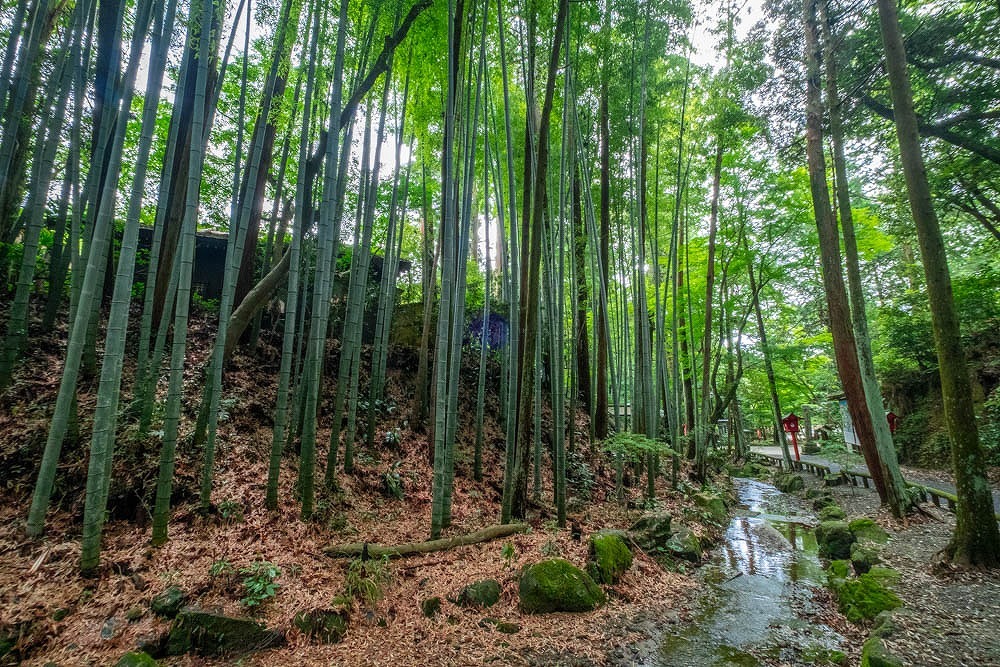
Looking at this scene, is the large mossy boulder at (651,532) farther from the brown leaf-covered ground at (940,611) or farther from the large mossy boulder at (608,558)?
the brown leaf-covered ground at (940,611)

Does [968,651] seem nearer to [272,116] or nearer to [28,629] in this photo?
[28,629]

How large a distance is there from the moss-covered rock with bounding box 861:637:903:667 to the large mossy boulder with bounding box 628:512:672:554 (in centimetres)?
189

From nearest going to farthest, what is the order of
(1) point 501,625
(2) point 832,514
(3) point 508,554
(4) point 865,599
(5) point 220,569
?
(5) point 220,569 → (1) point 501,625 → (4) point 865,599 → (3) point 508,554 → (2) point 832,514

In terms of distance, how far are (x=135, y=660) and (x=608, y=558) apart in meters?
2.91

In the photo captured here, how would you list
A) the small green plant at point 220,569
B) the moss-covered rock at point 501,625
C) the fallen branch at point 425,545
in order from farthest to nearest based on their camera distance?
the fallen branch at point 425,545 → the moss-covered rock at point 501,625 → the small green plant at point 220,569

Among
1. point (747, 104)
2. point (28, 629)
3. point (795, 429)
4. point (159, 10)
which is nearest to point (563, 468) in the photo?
point (28, 629)

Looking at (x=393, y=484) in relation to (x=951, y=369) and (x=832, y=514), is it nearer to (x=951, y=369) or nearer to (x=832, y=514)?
(x=951, y=369)

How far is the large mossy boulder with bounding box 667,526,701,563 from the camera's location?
391cm

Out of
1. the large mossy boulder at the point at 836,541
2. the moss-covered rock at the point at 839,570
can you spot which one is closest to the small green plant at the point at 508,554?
the moss-covered rock at the point at 839,570

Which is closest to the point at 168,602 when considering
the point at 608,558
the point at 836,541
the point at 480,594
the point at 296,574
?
the point at 296,574

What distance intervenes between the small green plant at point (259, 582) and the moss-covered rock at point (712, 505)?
16.8ft

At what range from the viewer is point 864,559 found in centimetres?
341

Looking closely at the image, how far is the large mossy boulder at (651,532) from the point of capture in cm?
394

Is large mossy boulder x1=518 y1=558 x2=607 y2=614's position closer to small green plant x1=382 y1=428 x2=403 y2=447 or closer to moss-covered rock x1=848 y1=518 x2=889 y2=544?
small green plant x1=382 y1=428 x2=403 y2=447
